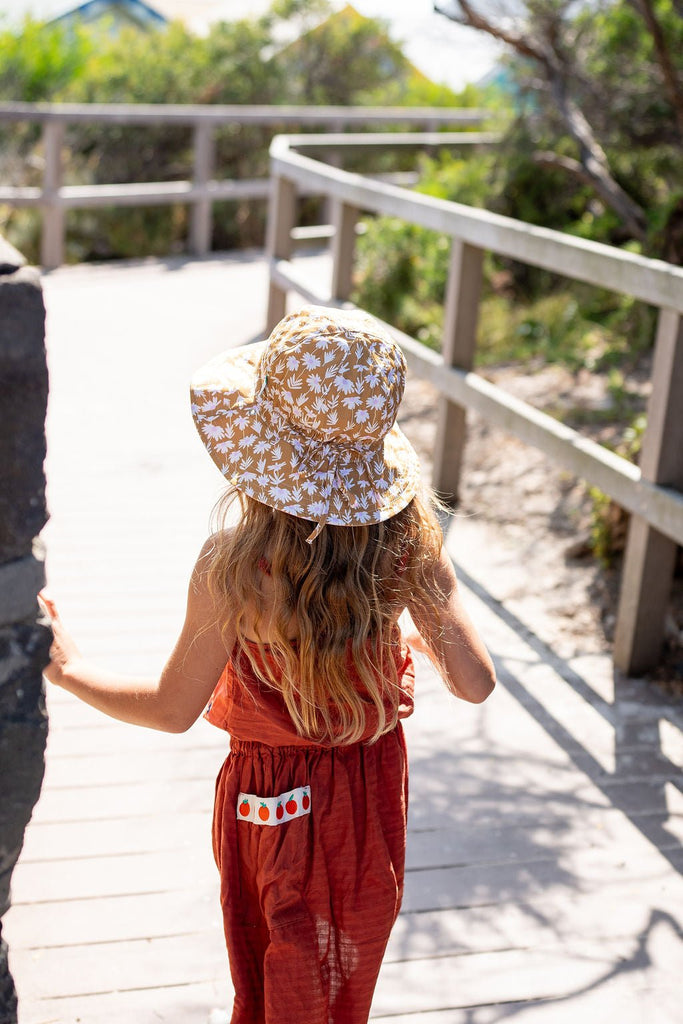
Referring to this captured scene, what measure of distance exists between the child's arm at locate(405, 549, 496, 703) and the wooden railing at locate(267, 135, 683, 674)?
61.5 inches

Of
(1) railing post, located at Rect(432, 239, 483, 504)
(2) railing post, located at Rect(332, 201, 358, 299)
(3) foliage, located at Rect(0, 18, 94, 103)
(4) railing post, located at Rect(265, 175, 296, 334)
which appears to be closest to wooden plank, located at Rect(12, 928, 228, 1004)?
(1) railing post, located at Rect(432, 239, 483, 504)

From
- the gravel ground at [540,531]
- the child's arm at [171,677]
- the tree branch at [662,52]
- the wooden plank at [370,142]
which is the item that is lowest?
→ the gravel ground at [540,531]

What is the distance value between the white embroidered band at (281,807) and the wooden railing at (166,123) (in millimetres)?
6675

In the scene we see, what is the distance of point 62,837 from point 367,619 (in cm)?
131

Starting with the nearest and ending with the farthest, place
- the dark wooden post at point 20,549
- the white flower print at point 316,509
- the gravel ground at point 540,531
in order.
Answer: the dark wooden post at point 20,549 < the white flower print at point 316,509 < the gravel ground at point 540,531

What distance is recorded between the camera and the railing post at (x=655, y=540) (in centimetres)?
337

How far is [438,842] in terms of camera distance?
286cm

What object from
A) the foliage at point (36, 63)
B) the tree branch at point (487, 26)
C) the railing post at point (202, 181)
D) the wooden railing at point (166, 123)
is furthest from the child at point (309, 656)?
the foliage at point (36, 63)

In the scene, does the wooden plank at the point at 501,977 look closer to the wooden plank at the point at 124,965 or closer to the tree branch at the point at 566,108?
the wooden plank at the point at 124,965

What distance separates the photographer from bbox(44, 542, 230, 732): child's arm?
1.81 m

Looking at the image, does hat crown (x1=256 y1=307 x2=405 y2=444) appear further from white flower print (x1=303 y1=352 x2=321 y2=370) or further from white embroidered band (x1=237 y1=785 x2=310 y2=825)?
white embroidered band (x1=237 y1=785 x2=310 y2=825)

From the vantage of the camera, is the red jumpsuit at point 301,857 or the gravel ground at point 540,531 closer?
the red jumpsuit at point 301,857

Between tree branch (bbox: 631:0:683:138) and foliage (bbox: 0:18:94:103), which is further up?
tree branch (bbox: 631:0:683:138)

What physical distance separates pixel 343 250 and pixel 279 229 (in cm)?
133
